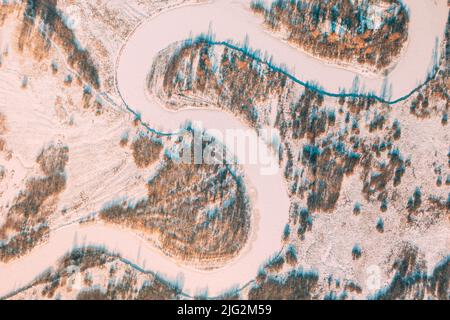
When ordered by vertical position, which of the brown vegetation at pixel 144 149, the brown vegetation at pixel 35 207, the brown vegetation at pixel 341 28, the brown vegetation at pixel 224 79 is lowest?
the brown vegetation at pixel 35 207

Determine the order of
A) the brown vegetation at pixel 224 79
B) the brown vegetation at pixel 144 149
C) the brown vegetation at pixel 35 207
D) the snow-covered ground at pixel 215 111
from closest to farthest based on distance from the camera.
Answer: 1. the brown vegetation at pixel 35 207
2. the snow-covered ground at pixel 215 111
3. the brown vegetation at pixel 144 149
4. the brown vegetation at pixel 224 79

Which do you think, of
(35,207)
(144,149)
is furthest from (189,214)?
(35,207)

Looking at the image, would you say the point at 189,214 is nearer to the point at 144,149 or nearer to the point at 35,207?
the point at 144,149

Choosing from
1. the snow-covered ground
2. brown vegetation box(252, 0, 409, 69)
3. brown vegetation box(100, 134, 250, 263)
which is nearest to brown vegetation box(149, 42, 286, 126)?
the snow-covered ground

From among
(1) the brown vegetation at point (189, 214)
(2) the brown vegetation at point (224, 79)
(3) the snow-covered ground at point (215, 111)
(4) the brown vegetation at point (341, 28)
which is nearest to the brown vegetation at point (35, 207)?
(3) the snow-covered ground at point (215, 111)

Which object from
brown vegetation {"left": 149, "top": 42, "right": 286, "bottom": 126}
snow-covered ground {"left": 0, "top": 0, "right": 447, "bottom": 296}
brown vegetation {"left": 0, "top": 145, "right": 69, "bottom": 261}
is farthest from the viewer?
brown vegetation {"left": 149, "top": 42, "right": 286, "bottom": 126}

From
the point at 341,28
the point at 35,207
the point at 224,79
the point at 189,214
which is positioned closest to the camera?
the point at 35,207

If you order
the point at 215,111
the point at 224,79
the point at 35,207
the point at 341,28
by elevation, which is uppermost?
the point at 341,28

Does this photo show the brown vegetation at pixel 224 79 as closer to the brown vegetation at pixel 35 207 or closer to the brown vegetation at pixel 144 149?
the brown vegetation at pixel 144 149

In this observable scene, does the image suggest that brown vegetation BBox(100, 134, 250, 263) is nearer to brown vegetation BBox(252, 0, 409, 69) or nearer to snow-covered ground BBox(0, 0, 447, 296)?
snow-covered ground BBox(0, 0, 447, 296)

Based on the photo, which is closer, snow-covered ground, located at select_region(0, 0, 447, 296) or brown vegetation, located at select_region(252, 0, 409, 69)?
snow-covered ground, located at select_region(0, 0, 447, 296)
